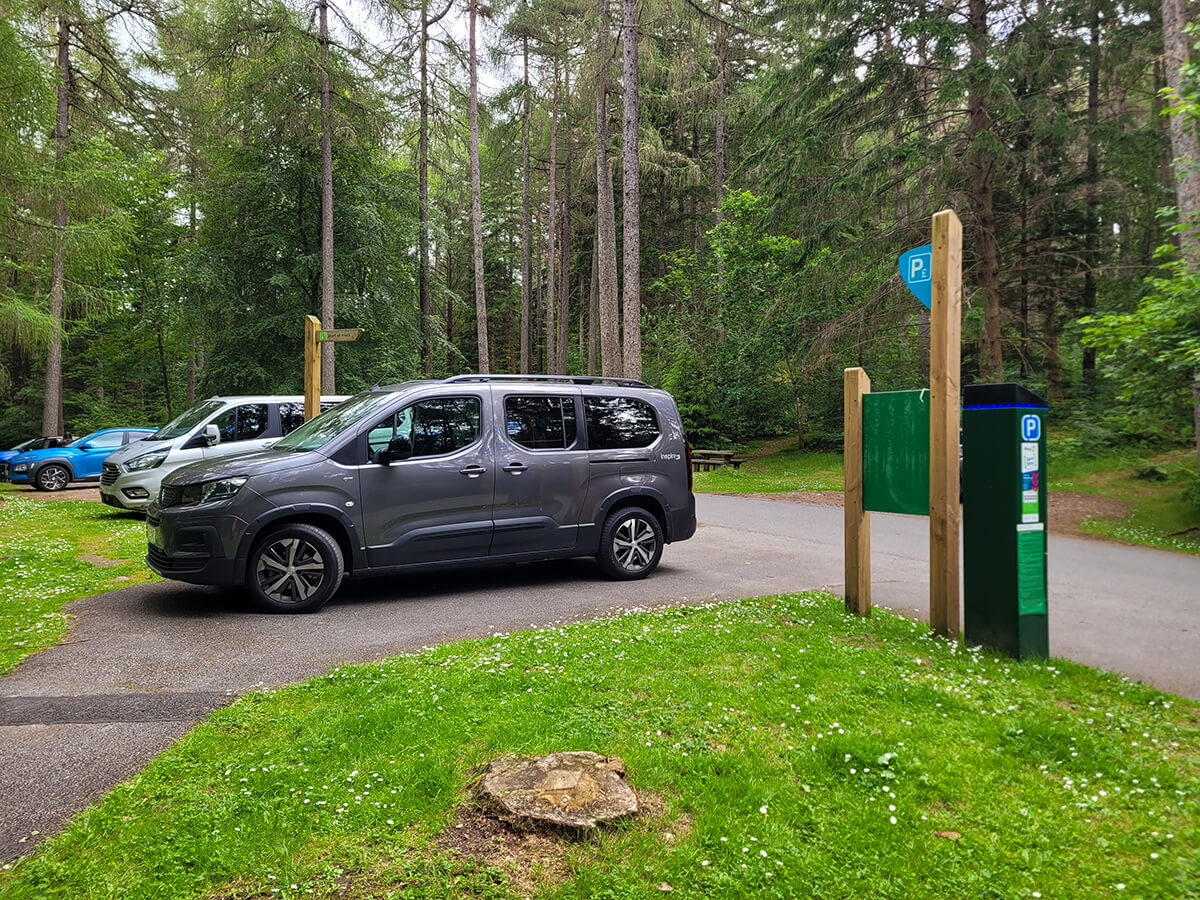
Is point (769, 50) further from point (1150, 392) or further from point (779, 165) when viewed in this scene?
point (1150, 392)

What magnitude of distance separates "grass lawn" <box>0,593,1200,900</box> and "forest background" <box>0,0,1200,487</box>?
28.1ft

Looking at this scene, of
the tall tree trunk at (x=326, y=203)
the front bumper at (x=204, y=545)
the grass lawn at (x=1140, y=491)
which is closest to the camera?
the front bumper at (x=204, y=545)

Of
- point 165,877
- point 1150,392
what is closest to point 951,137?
point 1150,392

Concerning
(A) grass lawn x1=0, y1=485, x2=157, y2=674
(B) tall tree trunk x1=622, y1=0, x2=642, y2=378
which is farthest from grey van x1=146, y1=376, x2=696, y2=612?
(B) tall tree trunk x1=622, y1=0, x2=642, y2=378

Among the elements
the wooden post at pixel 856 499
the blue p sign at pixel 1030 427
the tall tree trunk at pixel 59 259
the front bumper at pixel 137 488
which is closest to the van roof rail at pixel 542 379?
the wooden post at pixel 856 499

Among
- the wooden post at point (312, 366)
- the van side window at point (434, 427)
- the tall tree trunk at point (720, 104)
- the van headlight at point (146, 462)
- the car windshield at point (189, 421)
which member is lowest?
the van headlight at point (146, 462)

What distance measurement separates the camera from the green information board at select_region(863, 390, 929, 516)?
546 centimetres

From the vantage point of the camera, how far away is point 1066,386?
22906 millimetres

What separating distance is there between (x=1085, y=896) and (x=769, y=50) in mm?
32420

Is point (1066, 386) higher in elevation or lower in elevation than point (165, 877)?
higher

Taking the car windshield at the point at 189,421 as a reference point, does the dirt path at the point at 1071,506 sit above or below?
below

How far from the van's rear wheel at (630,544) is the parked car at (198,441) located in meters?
6.48

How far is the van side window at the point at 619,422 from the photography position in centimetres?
795

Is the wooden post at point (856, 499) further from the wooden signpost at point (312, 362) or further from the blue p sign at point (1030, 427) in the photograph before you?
the wooden signpost at point (312, 362)
